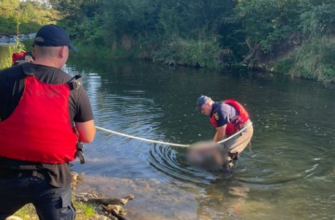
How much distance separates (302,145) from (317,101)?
714 centimetres

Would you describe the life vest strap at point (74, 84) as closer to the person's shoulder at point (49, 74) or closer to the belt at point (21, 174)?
the person's shoulder at point (49, 74)

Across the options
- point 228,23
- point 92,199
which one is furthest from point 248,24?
point 92,199

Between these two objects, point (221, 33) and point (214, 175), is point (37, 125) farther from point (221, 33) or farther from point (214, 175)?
point (221, 33)

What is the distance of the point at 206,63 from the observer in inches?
1252

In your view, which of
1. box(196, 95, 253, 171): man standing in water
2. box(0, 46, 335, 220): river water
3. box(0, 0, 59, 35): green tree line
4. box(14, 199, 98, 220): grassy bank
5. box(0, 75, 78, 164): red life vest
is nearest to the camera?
box(0, 75, 78, 164): red life vest

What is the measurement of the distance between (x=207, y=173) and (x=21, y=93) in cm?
625

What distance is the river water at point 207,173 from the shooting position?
7.25 metres

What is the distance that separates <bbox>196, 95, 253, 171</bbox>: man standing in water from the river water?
484 mm

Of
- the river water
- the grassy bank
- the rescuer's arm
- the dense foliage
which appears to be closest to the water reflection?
the river water

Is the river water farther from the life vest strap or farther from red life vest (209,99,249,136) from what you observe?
the life vest strap

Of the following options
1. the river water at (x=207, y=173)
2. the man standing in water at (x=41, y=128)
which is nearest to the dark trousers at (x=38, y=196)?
the man standing in water at (x=41, y=128)

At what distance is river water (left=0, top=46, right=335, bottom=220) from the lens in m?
7.25

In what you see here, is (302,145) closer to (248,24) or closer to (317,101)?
(317,101)

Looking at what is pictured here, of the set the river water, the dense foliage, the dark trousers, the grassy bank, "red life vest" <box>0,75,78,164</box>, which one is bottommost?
the river water
